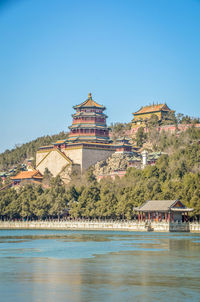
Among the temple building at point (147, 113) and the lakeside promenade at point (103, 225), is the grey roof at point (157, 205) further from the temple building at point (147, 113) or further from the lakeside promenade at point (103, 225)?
the temple building at point (147, 113)

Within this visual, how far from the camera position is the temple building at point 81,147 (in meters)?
115

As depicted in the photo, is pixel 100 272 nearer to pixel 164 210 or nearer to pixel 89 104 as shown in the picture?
pixel 164 210

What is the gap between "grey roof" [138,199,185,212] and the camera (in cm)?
7788

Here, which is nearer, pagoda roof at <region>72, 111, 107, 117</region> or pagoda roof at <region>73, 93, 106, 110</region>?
pagoda roof at <region>72, 111, 107, 117</region>

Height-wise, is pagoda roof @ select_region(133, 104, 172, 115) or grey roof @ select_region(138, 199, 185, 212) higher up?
pagoda roof @ select_region(133, 104, 172, 115)

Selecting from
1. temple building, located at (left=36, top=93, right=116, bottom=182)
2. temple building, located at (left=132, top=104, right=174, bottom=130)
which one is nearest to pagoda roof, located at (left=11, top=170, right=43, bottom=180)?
→ temple building, located at (left=36, top=93, right=116, bottom=182)

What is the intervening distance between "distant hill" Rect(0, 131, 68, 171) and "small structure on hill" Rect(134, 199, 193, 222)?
240ft

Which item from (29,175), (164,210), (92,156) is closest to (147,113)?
(92,156)

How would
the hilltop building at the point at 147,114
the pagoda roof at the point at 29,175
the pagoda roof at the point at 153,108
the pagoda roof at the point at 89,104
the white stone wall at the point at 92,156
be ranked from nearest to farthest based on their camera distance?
1. the white stone wall at the point at 92,156
2. the pagoda roof at the point at 29,175
3. the pagoda roof at the point at 89,104
4. the hilltop building at the point at 147,114
5. the pagoda roof at the point at 153,108

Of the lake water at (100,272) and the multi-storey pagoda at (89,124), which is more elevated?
the multi-storey pagoda at (89,124)

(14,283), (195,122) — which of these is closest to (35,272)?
(14,283)

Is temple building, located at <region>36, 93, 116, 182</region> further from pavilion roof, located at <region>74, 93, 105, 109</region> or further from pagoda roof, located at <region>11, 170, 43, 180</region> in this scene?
pagoda roof, located at <region>11, 170, 43, 180</region>

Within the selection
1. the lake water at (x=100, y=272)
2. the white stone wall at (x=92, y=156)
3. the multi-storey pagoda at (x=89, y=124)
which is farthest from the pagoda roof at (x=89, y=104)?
the lake water at (x=100, y=272)

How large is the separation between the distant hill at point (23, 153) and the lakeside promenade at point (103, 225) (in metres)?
55.5
